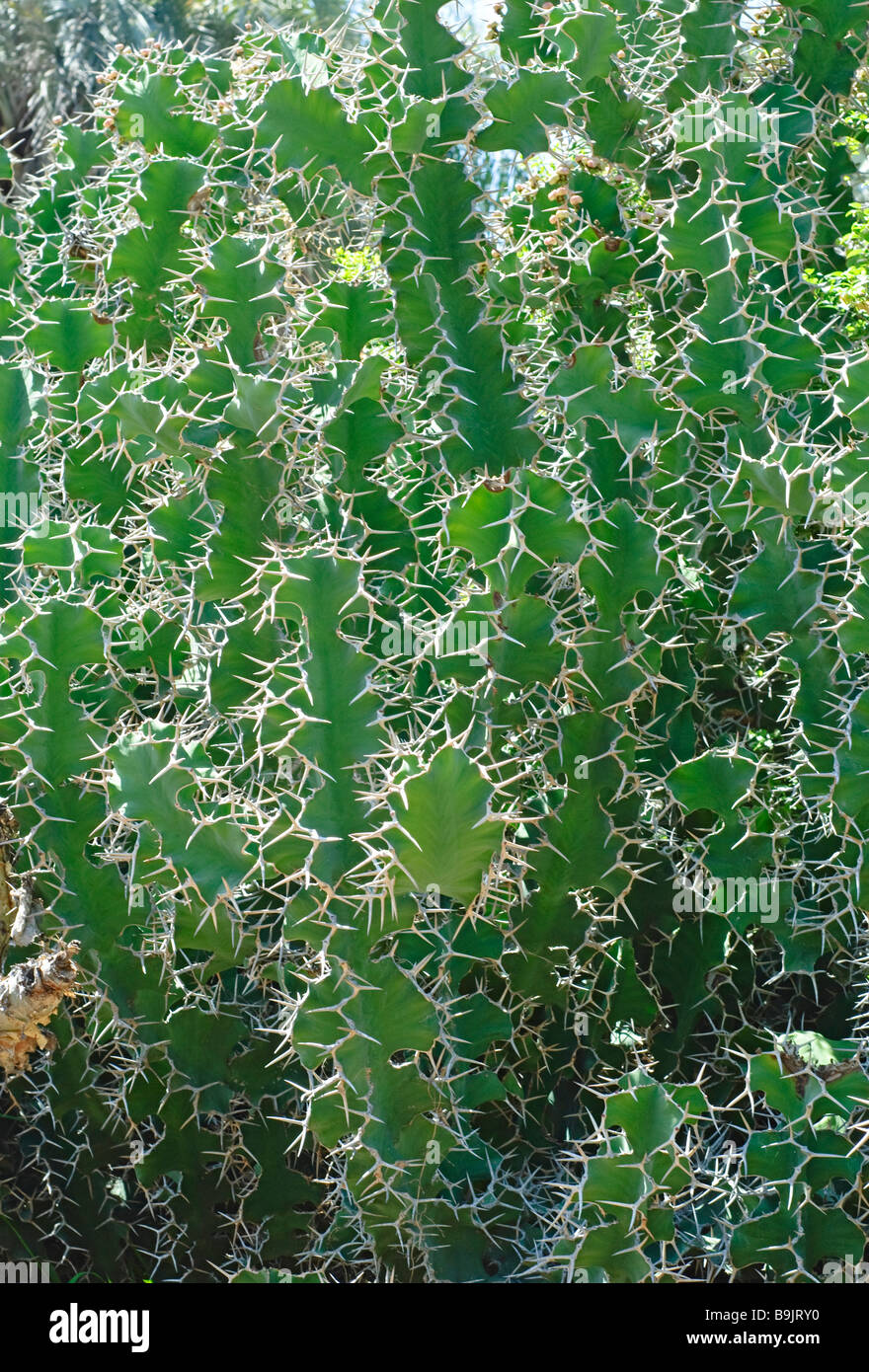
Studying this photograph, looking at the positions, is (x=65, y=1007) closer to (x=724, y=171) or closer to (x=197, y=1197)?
(x=197, y=1197)

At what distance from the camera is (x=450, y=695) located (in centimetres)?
238

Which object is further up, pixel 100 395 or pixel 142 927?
pixel 100 395

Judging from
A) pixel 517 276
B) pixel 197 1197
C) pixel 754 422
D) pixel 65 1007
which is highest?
pixel 517 276

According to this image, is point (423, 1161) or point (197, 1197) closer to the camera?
point (423, 1161)

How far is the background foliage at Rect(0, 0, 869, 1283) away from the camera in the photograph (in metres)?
2.13

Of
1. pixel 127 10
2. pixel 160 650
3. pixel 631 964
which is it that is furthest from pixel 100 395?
pixel 127 10

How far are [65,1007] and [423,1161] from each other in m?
0.88

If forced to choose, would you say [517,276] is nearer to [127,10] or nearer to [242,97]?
[242,97]

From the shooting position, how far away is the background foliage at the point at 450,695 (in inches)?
83.9

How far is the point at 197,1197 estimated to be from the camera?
262cm

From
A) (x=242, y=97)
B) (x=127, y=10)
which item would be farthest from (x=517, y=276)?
(x=127, y=10)

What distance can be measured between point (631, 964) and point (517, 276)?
1.50 metres
